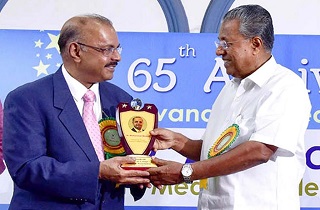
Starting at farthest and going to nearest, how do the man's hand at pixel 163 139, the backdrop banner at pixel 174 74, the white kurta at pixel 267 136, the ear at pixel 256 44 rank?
the backdrop banner at pixel 174 74 < the man's hand at pixel 163 139 < the ear at pixel 256 44 < the white kurta at pixel 267 136

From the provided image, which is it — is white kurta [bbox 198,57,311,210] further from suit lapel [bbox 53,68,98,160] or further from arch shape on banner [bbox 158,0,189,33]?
arch shape on banner [bbox 158,0,189,33]

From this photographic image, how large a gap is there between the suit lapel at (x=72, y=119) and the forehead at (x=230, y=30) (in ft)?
1.73

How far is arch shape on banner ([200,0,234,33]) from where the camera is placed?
10.9ft

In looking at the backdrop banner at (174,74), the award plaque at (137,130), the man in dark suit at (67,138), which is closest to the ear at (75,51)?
the man in dark suit at (67,138)

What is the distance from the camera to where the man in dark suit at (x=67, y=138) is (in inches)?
85.5

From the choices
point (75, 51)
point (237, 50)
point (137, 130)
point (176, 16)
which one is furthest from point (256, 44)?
point (176, 16)

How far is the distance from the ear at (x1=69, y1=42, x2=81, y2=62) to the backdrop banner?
93 cm

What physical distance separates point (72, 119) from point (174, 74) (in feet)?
3.46

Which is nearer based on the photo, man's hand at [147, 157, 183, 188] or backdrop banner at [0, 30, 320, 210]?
man's hand at [147, 157, 183, 188]

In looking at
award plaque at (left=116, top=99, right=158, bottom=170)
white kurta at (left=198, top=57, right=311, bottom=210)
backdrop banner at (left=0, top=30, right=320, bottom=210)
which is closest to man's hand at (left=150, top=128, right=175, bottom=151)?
award plaque at (left=116, top=99, right=158, bottom=170)

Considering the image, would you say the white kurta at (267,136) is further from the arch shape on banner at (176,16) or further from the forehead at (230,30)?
the arch shape on banner at (176,16)

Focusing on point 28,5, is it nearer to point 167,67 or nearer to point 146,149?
point 167,67

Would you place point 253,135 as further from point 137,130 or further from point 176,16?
point 176,16

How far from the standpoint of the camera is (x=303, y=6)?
331 centimetres
